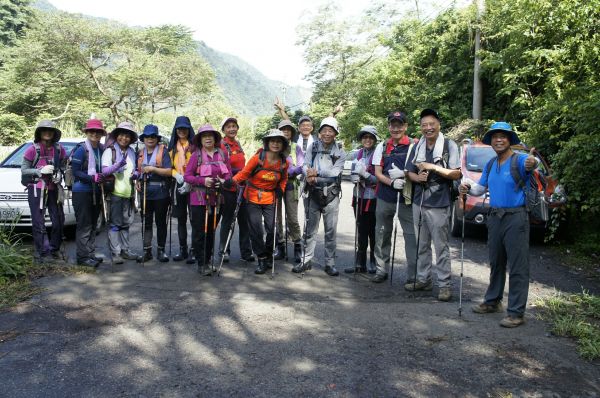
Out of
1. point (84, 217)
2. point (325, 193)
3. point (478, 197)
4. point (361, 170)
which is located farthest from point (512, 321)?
point (84, 217)

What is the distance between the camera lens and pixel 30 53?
3117cm

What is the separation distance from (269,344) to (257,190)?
2.72 m

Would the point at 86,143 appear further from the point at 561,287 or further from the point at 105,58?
the point at 105,58

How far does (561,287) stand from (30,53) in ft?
111

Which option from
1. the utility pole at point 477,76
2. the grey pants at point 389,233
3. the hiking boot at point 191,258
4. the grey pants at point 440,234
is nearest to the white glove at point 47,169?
the hiking boot at point 191,258

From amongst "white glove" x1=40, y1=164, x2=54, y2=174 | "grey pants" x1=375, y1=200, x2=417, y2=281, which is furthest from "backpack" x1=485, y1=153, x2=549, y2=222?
"white glove" x1=40, y1=164, x2=54, y2=174

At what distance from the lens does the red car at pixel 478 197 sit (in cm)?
862

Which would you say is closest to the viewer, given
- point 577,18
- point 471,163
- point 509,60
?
point 577,18

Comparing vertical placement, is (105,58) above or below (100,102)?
above

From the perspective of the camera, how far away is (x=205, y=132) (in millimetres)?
6637

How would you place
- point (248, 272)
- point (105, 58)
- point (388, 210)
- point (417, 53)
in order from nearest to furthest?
point (388, 210) < point (248, 272) < point (417, 53) < point (105, 58)

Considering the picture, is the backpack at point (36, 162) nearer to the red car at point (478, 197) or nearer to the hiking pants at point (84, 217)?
the hiking pants at point (84, 217)

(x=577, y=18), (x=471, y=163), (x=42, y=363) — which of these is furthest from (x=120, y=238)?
(x=577, y=18)

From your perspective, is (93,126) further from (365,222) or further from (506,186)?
(506,186)
